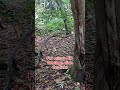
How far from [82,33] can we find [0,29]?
7.63 ft

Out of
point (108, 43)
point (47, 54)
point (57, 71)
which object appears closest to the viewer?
point (108, 43)

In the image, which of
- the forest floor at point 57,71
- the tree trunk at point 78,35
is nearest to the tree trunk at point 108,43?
the forest floor at point 57,71

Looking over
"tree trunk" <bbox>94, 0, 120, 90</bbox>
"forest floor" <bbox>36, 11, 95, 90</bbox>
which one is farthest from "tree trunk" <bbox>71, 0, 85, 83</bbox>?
"tree trunk" <bbox>94, 0, 120, 90</bbox>

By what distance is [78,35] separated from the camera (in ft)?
13.3

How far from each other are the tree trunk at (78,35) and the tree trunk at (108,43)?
2.09 metres

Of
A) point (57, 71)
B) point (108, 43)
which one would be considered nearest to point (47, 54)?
point (57, 71)

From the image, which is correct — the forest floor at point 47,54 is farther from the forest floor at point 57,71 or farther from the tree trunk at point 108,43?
the tree trunk at point 108,43

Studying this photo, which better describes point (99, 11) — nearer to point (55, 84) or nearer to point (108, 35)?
point (108, 35)

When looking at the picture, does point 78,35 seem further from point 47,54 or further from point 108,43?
point 108,43

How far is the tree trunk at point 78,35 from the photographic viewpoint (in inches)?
157

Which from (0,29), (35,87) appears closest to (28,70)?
(35,87)

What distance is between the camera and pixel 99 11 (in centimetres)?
184

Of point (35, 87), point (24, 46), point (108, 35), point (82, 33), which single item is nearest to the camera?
point (108, 35)

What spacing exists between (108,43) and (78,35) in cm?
222
